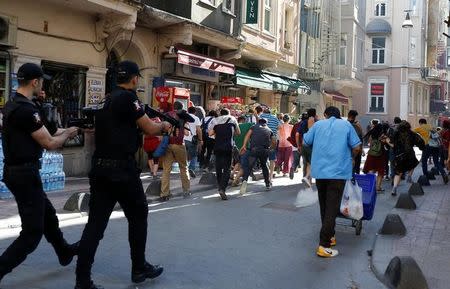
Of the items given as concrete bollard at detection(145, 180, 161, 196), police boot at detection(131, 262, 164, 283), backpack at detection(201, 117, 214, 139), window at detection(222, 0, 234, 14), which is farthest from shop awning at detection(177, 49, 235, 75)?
police boot at detection(131, 262, 164, 283)

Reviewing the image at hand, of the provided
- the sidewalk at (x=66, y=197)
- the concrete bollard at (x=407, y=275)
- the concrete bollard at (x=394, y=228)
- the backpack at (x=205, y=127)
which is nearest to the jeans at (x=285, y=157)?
the backpack at (x=205, y=127)

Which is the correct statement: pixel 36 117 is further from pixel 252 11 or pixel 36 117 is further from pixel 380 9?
pixel 380 9

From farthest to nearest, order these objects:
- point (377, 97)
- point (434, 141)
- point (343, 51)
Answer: point (377, 97) < point (343, 51) < point (434, 141)

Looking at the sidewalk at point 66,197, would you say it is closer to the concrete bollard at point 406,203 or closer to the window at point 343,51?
the concrete bollard at point 406,203

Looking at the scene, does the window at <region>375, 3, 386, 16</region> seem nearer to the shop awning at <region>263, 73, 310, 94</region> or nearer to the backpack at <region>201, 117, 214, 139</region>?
the shop awning at <region>263, 73, 310, 94</region>

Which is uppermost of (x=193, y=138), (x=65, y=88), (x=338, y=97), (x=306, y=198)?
(x=338, y=97)

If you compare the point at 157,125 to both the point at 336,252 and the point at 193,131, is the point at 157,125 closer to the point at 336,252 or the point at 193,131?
the point at 336,252

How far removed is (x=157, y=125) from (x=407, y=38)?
145 ft

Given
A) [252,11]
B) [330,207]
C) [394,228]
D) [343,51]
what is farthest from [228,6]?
[343,51]

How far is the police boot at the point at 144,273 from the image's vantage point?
4.98 m

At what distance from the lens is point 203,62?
16812 mm

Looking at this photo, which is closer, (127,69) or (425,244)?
(127,69)

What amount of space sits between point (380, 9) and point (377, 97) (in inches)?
295

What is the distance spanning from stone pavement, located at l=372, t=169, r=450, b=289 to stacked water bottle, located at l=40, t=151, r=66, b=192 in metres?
6.13
